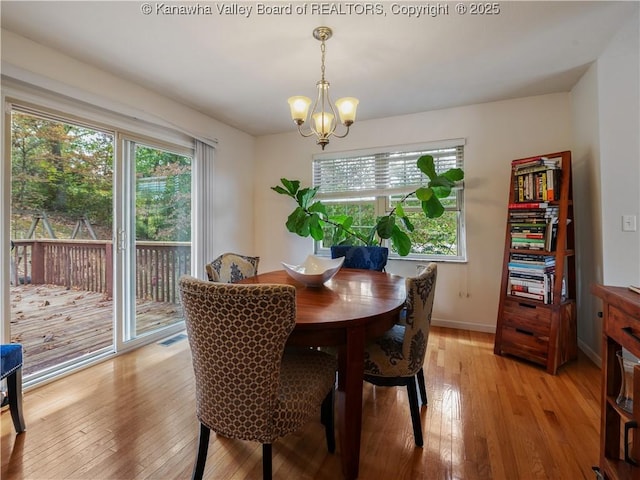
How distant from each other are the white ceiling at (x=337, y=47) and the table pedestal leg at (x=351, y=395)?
192cm

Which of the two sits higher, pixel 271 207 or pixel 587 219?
pixel 271 207

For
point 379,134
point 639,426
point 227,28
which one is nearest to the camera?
point 639,426

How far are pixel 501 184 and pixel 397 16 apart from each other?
2.06m

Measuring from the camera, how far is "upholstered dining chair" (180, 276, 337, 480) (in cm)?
101

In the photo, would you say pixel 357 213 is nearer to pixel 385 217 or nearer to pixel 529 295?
pixel 385 217

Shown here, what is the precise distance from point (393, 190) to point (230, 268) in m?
2.19

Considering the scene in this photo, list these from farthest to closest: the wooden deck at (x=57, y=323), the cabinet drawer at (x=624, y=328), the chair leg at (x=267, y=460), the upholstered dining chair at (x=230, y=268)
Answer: the wooden deck at (x=57, y=323) < the upholstered dining chair at (x=230, y=268) < the chair leg at (x=267, y=460) < the cabinet drawer at (x=624, y=328)

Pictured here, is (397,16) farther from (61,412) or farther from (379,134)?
(61,412)

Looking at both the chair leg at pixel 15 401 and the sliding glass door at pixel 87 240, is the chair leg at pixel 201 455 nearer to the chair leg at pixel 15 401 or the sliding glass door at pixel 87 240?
the chair leg at pixel 15 401

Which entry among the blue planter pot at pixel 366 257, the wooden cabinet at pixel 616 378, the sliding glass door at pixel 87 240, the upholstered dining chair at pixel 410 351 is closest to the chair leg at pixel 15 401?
the sliding glass door at pixel 87 240

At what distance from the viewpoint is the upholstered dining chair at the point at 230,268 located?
2072 millimetres

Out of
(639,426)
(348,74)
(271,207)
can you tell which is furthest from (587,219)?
(271,207)

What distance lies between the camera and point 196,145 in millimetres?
3383

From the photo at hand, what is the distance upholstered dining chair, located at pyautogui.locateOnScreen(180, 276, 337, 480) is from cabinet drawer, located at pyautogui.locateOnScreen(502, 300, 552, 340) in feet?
7.00
